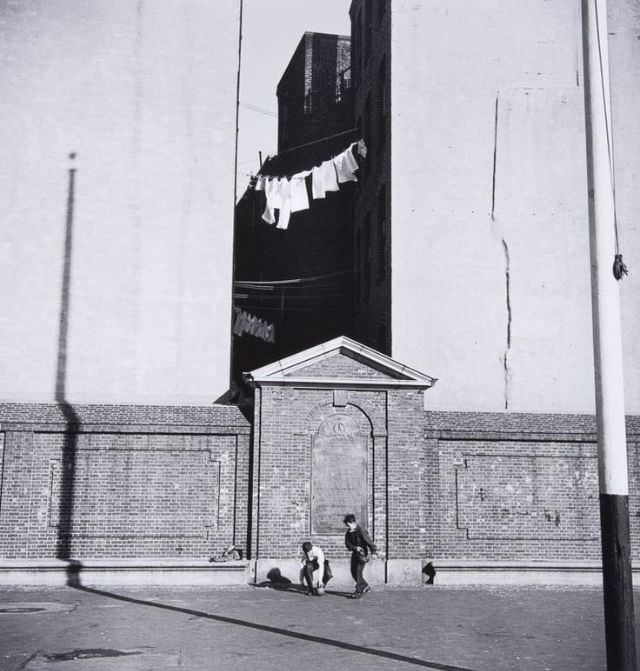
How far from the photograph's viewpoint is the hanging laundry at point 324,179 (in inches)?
890

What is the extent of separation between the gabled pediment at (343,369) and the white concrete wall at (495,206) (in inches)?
117

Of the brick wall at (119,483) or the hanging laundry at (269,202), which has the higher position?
the hanging laundry at (269,202)

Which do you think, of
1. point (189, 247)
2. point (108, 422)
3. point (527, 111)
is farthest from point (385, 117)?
point (108, 422)

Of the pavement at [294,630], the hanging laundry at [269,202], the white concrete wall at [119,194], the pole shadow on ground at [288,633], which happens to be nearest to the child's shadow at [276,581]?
the pavement at [294,630]

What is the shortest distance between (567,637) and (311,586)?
5.11m

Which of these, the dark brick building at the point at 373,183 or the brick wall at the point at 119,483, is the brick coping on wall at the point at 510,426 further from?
the brick wall at the point at 119,483

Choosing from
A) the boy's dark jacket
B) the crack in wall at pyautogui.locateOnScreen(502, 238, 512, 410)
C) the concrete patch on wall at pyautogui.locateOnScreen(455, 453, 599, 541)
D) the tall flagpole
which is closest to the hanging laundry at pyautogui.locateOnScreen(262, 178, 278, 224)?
the crack in wall at pyautogui.locateOnScreen(502, 238, 512, 410)

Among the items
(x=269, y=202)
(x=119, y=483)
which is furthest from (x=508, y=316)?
(x=119, y=483)

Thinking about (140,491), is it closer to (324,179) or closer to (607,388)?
(324,179)

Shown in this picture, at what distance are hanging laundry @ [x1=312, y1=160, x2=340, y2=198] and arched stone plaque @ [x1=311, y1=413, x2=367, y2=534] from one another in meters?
8.31

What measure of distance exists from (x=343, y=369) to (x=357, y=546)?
148 inches

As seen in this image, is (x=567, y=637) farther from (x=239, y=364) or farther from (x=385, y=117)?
(x=239, y=364)

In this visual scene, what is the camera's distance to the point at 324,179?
22641mm

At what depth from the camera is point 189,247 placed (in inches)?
768
